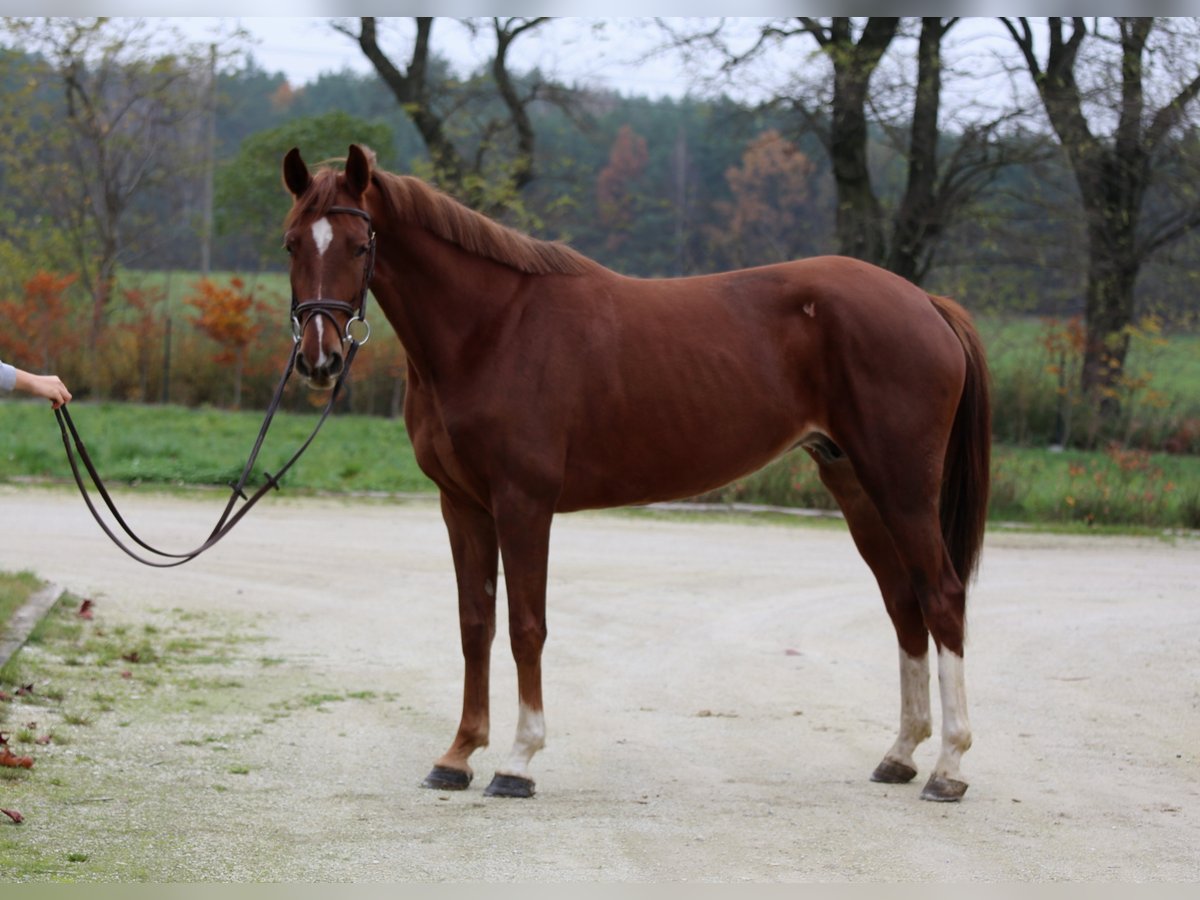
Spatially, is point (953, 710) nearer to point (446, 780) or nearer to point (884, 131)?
point (446, 780)

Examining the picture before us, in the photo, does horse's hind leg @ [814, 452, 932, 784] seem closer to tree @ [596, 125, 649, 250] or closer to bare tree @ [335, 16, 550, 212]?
bare tree @ [335, 16, 550, 212]

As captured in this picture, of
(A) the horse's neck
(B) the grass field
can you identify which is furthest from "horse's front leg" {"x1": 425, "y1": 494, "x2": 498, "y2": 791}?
(B) the grass field

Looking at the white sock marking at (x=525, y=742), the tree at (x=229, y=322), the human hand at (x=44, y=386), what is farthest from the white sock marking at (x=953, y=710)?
the tree at (x=229, y=322)

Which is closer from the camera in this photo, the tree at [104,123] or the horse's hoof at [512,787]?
the horse's hoof at [512,787]

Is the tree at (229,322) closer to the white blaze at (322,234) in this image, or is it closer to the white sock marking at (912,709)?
the white blaze at (322,234)

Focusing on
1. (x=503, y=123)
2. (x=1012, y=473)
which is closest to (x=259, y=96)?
(x=503, y=123)

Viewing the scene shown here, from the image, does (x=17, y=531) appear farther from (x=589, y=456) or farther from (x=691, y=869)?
(x=691, y=869)

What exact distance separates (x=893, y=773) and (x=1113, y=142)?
18.1 metres

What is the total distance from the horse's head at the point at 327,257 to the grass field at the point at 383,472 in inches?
368

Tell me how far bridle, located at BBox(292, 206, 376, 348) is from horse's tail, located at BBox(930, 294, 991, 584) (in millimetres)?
2415

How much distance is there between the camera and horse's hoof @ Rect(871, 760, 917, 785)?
5.31 metres

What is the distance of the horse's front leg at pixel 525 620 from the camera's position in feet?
16.2

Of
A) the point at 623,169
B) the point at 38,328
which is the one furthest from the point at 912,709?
the point at 623,169

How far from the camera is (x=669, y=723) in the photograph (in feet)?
20.3
